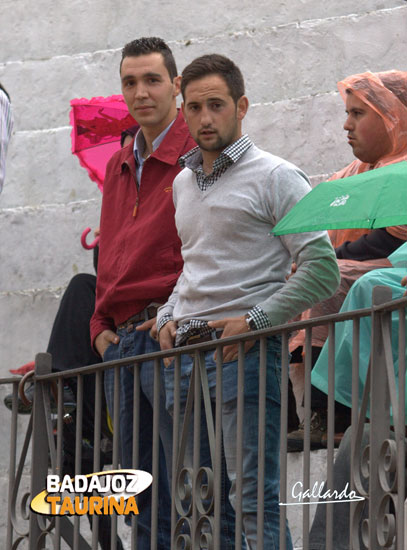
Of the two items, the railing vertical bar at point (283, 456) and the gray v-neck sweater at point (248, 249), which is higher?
the gray v-neck sweater at point (248, 249)

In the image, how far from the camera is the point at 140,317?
4277 mm

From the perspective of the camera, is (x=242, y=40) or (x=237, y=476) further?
(x=242, y=40)

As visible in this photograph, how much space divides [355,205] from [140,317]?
1.12m

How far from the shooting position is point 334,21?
6562mm

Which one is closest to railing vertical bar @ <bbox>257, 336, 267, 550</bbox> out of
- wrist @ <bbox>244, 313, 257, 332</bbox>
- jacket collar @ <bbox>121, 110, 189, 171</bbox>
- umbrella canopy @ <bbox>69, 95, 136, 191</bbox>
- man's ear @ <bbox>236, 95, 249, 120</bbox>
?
wrist @ <bbox>244, 313, 257, 332</bbox>

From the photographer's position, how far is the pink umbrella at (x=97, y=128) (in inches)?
243

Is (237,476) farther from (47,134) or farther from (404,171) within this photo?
(47,134)

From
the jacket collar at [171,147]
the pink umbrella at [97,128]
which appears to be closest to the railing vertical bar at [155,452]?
the jacket collar at [171,147]

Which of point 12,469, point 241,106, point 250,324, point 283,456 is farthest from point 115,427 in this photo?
point 241,106

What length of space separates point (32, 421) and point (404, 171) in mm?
1819

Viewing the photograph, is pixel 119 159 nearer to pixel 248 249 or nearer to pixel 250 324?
pixel 248 249

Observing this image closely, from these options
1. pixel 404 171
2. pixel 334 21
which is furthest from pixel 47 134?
pixel 404 171

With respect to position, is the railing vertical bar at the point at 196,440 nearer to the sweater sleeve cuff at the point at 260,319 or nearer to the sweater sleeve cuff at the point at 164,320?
the sweater sleeve cuff at the point at 260,319

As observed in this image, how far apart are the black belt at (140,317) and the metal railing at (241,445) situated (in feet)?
0.67
